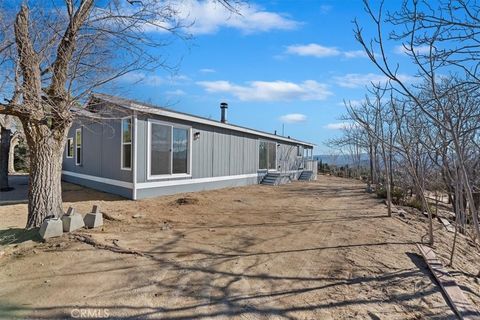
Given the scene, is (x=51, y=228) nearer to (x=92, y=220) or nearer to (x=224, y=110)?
(x=92, y=220)

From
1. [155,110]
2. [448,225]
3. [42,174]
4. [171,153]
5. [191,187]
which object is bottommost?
[448,225]

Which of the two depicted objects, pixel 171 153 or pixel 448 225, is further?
pixel 171 153

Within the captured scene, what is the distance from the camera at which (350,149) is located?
2473cm

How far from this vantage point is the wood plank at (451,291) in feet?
8.80

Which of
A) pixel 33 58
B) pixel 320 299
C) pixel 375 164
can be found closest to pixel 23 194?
pixel 33 58

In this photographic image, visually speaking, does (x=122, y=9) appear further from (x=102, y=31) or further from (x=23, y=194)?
(x=23, y=194)

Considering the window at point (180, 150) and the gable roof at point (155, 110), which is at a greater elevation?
the gable roof at point (155, 110)

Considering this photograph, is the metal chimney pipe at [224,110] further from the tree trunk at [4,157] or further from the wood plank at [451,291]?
the wood plank at [451,291]

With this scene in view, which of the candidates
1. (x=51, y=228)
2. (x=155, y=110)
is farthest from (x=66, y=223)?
(x=155, y=110)

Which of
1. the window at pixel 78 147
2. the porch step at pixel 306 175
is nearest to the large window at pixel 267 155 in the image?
the porch step at pixel 306 175

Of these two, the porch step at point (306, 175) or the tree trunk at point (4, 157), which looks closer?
the tree trunk at point (4, 157)

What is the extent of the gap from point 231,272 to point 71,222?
2.89 m

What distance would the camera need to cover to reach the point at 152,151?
8.83 meters

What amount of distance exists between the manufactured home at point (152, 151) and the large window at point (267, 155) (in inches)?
28.3
